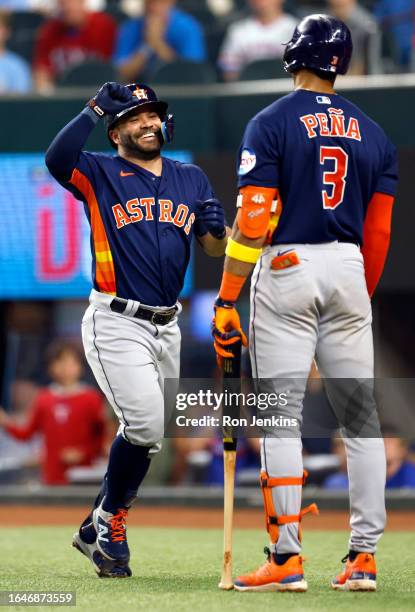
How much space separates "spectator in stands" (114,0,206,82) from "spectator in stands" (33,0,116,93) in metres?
0.42

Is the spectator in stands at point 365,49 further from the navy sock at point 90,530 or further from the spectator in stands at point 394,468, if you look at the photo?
the navy sock at point 90,530

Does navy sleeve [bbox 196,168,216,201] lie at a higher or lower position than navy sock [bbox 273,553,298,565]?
higher

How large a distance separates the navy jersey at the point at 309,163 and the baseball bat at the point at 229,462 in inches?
19.0

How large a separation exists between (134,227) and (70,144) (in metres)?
0.42

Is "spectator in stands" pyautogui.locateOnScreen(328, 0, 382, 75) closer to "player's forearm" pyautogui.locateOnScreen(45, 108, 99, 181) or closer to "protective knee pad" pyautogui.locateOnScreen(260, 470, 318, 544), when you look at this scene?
"player's forearm" pyautogui.locateOnScreen(45, 108, 99, 181)

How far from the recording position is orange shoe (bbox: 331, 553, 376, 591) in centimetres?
434

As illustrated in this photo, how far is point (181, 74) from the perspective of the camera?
10594 millimetres

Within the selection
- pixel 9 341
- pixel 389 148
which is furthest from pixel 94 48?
pixel 389 148

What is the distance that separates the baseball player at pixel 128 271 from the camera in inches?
193

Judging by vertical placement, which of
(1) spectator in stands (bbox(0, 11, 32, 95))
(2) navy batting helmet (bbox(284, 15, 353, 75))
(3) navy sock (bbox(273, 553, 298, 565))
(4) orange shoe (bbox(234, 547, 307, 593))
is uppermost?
(2) navy batting helmet (bbox(284, 15, 353, 75))

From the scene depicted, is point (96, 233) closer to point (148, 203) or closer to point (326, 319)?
point (148, 203)

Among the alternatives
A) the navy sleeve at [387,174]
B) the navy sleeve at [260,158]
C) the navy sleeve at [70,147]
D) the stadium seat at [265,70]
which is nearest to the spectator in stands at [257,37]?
the stadium seat at [265,70]

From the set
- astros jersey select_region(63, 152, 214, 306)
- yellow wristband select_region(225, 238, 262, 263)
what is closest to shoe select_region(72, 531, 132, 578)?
astros jersey select_region(63, 152, 214, 306)

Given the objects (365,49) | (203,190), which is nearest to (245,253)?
(203,190)
